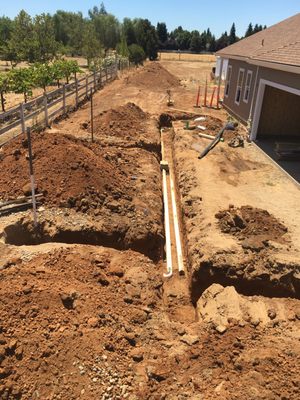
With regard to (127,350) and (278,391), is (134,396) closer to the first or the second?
(127,350)

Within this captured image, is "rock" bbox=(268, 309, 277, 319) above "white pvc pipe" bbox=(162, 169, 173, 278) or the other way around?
above

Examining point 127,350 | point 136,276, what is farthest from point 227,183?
point 127,350

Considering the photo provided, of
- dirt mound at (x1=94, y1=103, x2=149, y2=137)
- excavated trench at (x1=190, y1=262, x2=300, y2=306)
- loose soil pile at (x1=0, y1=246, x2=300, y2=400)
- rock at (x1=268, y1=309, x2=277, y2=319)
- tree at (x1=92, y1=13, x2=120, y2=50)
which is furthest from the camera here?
tree at (x1=92, y1=13, x2=120, y2=50)

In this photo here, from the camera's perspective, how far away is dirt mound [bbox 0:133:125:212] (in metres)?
9.11

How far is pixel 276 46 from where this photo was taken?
16.9 meters

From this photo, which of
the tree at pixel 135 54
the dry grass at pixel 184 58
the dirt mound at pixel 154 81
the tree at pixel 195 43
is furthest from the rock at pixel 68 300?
the tree at pixel 195 43

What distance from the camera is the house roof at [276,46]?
554 inches

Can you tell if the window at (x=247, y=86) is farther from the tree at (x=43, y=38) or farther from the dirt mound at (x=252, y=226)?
the tree at (x=43, y=38)

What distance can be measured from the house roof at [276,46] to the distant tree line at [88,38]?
67.0ft

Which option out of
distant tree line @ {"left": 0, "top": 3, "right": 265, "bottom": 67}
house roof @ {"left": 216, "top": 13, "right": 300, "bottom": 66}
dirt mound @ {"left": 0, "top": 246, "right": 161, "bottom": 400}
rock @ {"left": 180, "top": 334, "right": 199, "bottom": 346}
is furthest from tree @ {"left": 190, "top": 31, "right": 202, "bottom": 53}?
rock @ {"left": 180, "top": 334, "right": 199, "bottom": 346}

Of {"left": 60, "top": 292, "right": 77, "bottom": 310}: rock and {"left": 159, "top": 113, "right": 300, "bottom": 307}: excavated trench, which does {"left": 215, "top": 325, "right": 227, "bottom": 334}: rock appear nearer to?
{"left": 159, "top": 113, "right": 300, "bottom": 307}: excavated trench

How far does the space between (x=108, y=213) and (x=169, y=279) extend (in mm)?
2339

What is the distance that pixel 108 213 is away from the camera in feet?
29.7

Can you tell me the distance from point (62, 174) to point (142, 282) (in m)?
4.05
